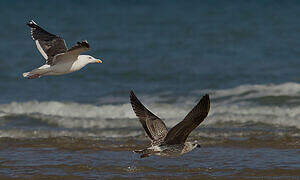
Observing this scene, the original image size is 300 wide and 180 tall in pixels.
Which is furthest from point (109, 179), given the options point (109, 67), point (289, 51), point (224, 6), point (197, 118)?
point (224, 6)

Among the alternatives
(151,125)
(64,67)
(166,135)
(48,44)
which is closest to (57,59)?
(64,67)

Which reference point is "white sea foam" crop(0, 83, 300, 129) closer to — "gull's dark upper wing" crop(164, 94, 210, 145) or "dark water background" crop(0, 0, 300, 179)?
"dark water background" crop(0, 0, 300, 179)

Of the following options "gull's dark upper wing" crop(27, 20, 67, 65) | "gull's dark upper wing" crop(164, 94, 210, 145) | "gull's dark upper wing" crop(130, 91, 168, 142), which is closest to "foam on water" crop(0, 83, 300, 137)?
"gull's dark upper wing" crop(27, 20, 67, 65)

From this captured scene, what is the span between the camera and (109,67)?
15.7 metres

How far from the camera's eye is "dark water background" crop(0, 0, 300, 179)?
776 centimetres

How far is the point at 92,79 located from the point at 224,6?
49.7ft

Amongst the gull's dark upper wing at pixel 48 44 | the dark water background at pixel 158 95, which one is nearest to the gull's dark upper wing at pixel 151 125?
the dark water background at pixel 158 95

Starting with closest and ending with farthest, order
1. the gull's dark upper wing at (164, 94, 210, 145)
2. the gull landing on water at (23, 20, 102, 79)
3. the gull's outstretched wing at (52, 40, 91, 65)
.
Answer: the gull's dark upper wing at (164, 94, 210, 145), the gull's outstretched wing at (52, 40, 91, 65), the gull landing on water at (23, 20, 102, 79)

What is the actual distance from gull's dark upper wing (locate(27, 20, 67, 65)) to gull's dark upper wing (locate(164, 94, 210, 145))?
2.37 m

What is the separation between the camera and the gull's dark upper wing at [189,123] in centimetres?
569

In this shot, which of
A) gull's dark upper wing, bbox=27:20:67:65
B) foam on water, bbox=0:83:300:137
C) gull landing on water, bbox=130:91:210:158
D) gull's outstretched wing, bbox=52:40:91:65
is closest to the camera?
gull landing on water, bbox=130:91:210:158

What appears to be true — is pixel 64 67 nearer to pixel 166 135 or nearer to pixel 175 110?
pixel 166 135

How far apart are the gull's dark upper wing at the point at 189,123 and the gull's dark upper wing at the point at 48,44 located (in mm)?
2369

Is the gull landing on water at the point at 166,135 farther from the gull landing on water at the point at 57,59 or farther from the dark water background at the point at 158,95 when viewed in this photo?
the gull landing on water at the point at 57,59
